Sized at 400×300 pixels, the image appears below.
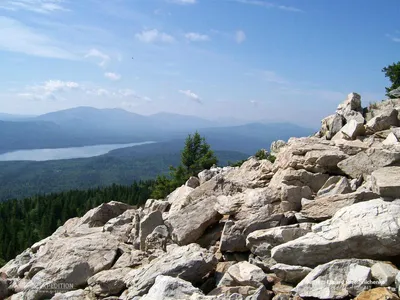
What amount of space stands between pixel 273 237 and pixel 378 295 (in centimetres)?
553

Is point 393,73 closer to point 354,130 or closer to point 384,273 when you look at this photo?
point 354,130

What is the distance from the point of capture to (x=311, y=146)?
76.2ft

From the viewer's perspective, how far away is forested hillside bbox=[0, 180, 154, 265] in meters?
85.4

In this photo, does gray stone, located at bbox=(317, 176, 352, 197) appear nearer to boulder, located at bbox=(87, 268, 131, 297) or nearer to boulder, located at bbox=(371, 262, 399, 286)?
boulder, located at bbox=(371, 262, 399, 286)

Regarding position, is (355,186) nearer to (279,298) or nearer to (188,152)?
(279,298)

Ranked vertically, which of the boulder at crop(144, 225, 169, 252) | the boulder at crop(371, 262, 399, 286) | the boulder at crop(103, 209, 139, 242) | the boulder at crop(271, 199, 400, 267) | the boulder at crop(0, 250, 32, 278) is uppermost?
the boulder at crop(271, 199, 400, 267)

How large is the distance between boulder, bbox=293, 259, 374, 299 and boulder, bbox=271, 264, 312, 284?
709 mm

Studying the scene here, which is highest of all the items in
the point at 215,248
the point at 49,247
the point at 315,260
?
the point at 315,260

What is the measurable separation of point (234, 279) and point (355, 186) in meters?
Result: 8.50

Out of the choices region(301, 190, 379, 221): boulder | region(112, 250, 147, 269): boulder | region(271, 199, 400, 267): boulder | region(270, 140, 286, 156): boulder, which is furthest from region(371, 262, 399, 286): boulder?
region(270, 140, 286, 156): boulder

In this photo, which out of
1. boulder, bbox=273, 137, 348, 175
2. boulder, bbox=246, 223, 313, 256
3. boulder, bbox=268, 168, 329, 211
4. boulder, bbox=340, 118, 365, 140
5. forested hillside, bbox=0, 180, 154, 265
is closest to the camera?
boulder, bbox=246, 223, 313, 256

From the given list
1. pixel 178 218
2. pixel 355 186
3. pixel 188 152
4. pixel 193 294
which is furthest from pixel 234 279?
pixel 188 152

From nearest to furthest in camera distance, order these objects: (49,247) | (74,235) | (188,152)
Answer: (49,247)
(74,235)
(188,152)

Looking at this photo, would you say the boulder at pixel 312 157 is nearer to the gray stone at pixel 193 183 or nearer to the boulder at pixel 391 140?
the boulder at pixel 391 140
